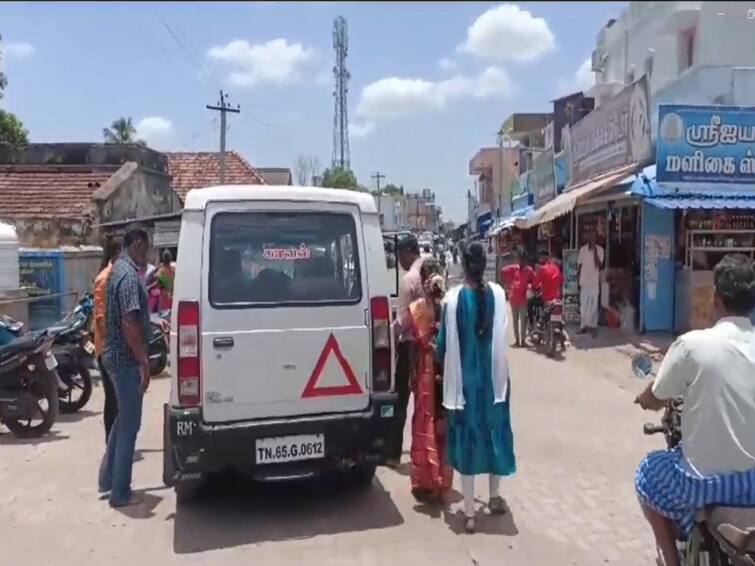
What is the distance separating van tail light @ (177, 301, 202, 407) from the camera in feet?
14.2

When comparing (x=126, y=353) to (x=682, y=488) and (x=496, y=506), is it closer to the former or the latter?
(x=496, y=506)

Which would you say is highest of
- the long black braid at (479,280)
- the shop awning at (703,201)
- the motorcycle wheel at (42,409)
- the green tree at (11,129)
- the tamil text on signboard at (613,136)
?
the green tree at (11,129)

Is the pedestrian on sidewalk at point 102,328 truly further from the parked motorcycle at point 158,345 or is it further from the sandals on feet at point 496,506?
the parked motorcycle at point 158,345

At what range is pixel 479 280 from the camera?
14.9 feet

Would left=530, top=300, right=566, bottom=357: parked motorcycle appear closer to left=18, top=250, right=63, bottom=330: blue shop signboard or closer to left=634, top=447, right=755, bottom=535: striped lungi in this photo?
left=18, top=250, right=63, bottom=330: blue shop signboard

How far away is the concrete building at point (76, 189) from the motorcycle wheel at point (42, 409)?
7.10m

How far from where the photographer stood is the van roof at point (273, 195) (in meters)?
4.55

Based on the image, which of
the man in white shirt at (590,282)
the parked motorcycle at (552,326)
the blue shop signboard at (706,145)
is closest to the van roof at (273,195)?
the parked motorcycle at (552,326)

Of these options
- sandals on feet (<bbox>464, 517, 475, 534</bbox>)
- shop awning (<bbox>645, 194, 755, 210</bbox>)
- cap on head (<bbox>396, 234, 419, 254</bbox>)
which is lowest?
sandals on feet (<bbox>464, 517, 475, 534</bbox>)

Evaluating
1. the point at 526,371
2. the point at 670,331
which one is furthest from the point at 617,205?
the point at 526,371

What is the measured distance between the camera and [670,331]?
39.9 ft

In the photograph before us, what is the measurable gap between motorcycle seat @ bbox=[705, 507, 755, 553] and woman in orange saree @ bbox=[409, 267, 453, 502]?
2.21 meters

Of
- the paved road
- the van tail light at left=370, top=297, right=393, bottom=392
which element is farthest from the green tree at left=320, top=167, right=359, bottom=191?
the van tail light at left=370, top=297, right=393, bottom=392

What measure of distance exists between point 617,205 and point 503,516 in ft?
34.3
